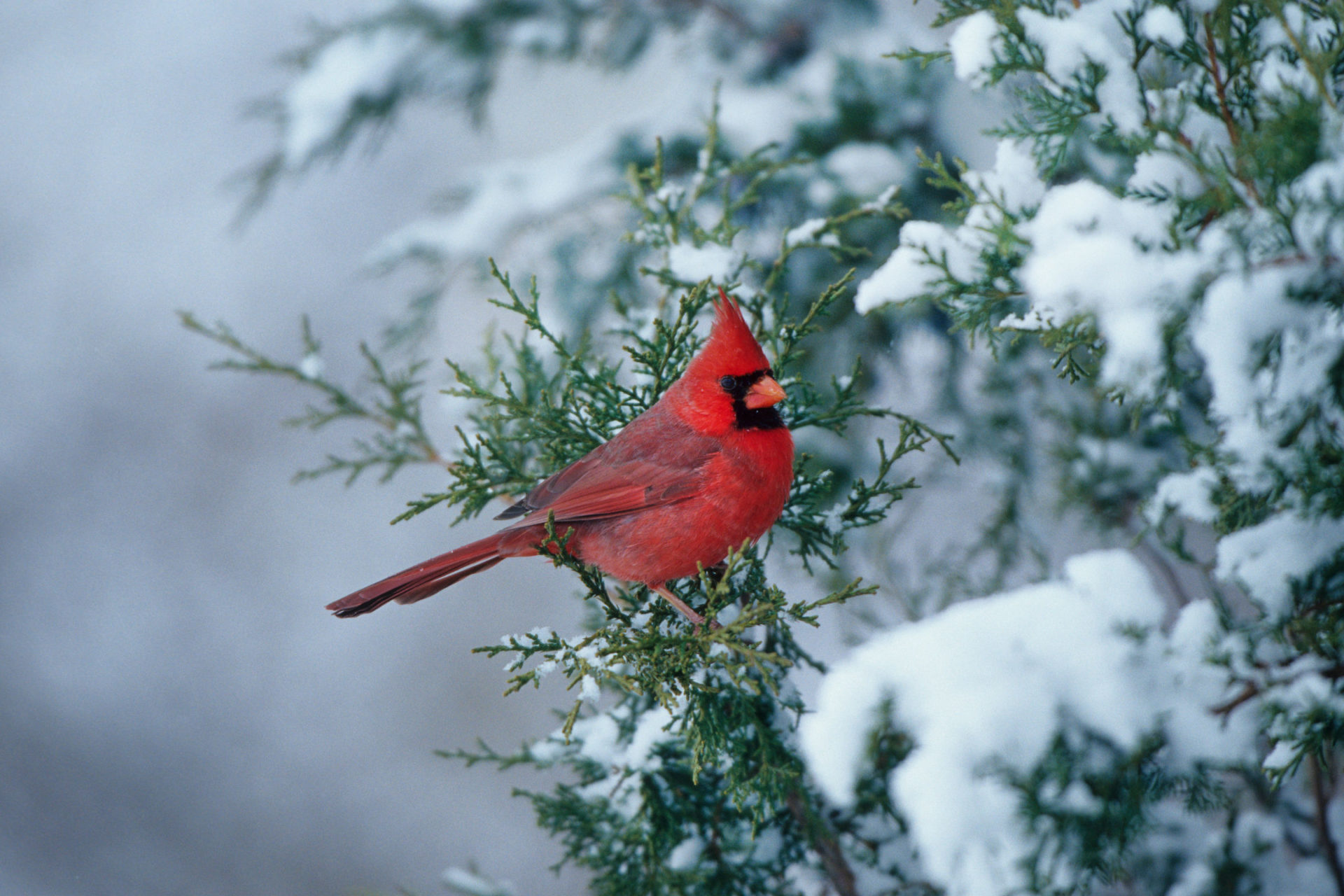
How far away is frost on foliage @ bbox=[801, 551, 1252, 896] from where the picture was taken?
24.9 inches

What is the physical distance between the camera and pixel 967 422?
2271 mm

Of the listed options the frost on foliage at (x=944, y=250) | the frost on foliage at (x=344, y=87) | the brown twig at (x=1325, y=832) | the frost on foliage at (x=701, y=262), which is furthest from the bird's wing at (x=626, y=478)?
the frost on foliage at (x=344, y=87)

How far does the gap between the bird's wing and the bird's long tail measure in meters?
0.06

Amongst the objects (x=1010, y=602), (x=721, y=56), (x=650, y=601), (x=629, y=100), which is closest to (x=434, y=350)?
(x=721, y=56)

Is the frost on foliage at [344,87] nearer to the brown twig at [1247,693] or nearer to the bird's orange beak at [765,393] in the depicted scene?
the bird's orange beak at [765,393]

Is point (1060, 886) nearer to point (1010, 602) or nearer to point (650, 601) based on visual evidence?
point (1010, 602)

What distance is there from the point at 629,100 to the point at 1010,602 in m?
Result: 3.43

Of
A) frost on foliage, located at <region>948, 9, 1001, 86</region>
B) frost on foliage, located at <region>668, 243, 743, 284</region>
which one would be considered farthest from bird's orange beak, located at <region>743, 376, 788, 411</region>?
frost on foliage, located at <region>948, 9, 1001, 86</region>

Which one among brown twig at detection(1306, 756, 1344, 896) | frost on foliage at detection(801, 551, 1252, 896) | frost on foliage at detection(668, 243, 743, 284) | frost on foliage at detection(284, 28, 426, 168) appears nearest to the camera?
frost on foliage at detection(801, 551, 1252, 896)

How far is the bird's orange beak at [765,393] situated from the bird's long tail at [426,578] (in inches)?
14.8

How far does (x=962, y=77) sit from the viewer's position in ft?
→ 3.11

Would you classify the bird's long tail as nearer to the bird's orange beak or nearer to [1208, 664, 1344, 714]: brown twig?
the bird's orange beak

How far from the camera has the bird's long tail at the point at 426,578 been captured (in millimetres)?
1170

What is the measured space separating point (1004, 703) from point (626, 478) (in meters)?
0.69
